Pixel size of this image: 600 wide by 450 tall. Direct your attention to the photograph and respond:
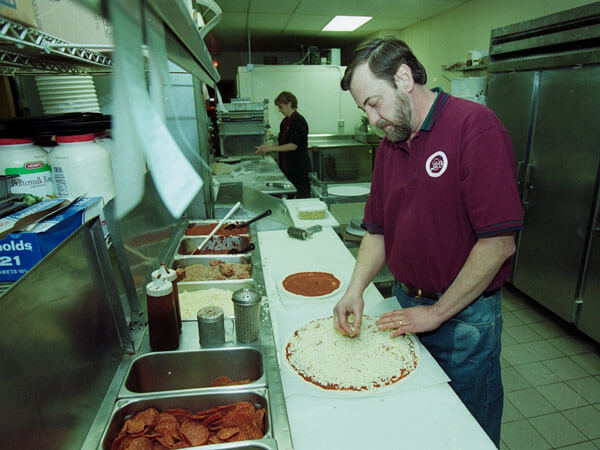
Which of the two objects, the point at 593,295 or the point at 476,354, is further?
the point at 593,295

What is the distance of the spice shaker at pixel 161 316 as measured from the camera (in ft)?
4.06

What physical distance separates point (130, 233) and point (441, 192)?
1225mm

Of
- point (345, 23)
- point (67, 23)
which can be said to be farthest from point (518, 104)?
point (345, 23)

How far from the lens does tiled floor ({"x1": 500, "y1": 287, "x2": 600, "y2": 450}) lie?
2.21 metres

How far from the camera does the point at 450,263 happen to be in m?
1.44

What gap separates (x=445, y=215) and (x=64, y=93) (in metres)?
1.70

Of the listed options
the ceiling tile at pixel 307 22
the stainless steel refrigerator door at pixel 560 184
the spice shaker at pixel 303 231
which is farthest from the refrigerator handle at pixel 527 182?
the ceiling tile at pixel 307 22

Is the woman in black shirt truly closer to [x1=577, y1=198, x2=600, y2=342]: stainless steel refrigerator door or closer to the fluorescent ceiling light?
the fluorescent ceiling light

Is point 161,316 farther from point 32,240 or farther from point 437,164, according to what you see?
point 437,164

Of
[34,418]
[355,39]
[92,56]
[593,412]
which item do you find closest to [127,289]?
[34,418]

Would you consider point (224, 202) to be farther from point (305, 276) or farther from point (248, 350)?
point (248, 350)

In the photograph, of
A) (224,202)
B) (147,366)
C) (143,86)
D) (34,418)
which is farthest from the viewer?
(224,202)

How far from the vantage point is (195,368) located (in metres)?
1.33

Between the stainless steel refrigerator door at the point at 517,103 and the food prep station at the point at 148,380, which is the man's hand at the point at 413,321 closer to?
the food prep station at the point at 148,380
